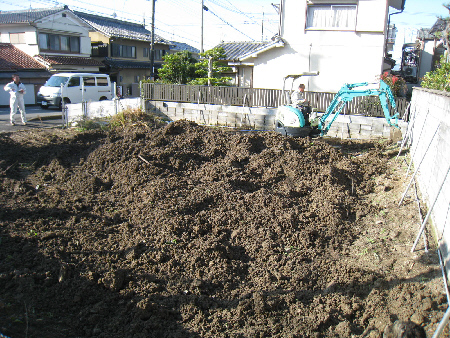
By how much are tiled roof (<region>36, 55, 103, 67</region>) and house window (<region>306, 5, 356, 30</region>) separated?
17.3 meters

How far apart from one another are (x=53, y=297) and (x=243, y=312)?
7.01ft

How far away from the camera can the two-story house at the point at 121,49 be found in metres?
29.6

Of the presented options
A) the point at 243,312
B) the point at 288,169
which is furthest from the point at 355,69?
the point at 243,312

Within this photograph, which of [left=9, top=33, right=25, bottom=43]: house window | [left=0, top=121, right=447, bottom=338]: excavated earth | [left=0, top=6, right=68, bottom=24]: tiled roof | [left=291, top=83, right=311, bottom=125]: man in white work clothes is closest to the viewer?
[left=0, top=121, right=447, bottom=338]: excavated earth

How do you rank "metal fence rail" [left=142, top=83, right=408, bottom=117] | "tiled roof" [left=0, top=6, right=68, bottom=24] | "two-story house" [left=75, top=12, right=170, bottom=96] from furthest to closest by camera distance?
"two-story house" [left=75, top=12, right=170, bottom=96]
"tiled roof" [left=0, top=6, right=68, bottom=24]
"metal fence rail" [left=142, top=83, right=408, bottom=117]

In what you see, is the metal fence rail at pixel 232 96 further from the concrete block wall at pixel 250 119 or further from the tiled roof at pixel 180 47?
the tiled roof at pixel 180 47

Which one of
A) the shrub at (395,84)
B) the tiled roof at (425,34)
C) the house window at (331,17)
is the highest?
the tiled roof at (425,34)

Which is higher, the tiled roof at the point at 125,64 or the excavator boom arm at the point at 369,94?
the tiled roof at the point at 125,64

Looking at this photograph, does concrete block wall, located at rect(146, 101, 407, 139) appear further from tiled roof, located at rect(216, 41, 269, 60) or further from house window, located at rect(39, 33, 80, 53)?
house window, located at rect(39, 33, 80, 53)

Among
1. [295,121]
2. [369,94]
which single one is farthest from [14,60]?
[369,94]

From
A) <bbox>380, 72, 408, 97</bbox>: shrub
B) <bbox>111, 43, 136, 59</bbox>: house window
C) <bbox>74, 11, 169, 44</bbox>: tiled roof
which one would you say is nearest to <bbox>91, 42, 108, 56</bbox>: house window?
<bbox>111, 43, 136, 59</bbox>: house window

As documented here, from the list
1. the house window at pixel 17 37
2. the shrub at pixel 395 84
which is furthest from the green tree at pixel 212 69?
the house window at pixel 17 37

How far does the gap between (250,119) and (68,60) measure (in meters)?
19.3

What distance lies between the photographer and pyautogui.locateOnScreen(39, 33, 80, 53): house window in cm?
2504
